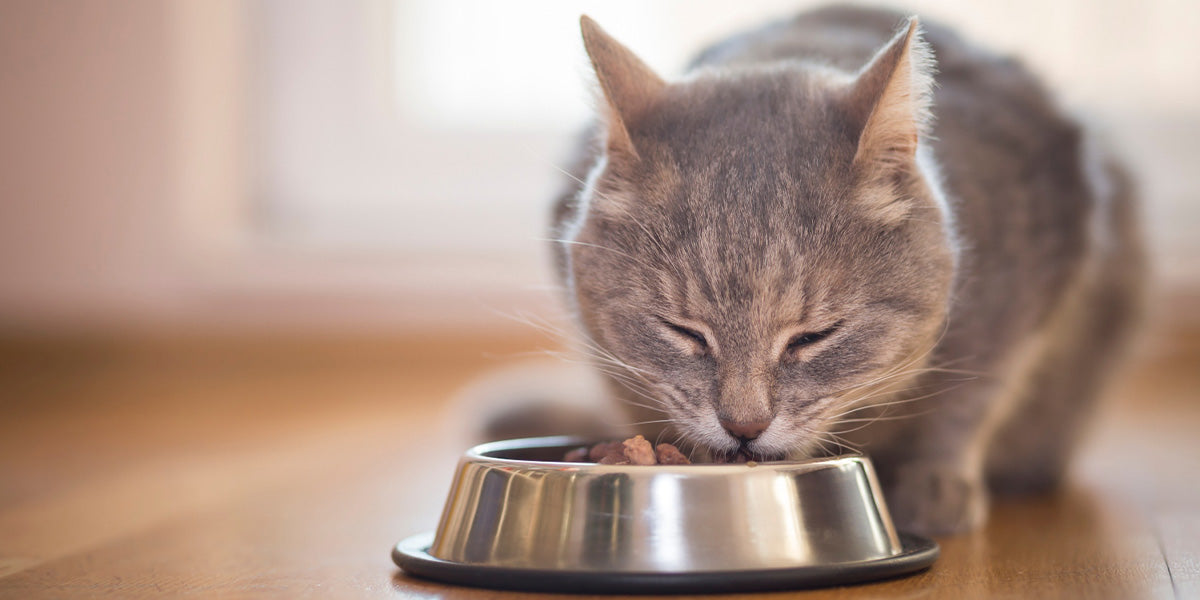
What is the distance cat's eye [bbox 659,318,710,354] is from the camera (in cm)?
123

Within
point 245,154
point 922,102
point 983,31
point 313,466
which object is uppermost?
point 983,31

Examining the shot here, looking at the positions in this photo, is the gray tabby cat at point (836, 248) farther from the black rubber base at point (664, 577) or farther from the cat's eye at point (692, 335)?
the black rubber base at point (664, 577)

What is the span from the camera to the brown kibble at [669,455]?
3.91ft

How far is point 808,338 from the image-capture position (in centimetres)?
123

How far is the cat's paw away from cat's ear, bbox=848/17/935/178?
1.53 ft

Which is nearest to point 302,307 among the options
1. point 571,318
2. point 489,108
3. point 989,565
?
point 489,108

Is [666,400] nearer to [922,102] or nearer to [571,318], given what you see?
[571,318]

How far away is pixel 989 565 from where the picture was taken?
1.19 metres

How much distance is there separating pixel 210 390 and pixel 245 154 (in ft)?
2.52

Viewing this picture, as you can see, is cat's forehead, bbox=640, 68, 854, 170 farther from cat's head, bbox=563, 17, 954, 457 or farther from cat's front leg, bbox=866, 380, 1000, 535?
cat's front leg, bbox=866, 380, 1000, 535

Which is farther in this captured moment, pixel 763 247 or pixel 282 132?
pixel 282 132

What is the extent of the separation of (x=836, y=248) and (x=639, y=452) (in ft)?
1.05

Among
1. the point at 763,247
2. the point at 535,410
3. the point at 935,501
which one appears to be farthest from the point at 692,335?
the point at 535,410

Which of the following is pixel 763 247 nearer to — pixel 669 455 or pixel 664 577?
pixel 669 455
